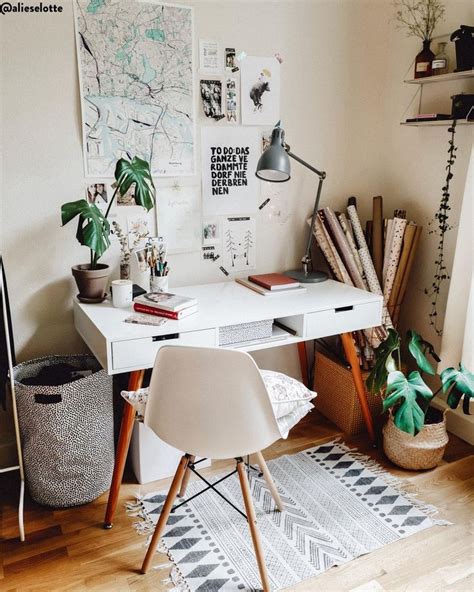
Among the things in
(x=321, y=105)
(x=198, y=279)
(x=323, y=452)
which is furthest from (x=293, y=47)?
(x=323, y=452)

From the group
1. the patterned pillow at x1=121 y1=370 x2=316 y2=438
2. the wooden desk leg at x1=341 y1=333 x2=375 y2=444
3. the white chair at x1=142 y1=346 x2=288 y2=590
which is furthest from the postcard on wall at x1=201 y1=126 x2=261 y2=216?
the white chair at x1=142 y1=346 x2=288 y2=590

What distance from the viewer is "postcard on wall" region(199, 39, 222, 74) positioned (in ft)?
7.84

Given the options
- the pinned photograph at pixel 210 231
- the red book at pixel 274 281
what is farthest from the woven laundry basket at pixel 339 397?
the pinned photograph at pixel 210 231

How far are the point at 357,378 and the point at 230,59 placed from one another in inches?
59.4

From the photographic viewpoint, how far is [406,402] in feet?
7.14

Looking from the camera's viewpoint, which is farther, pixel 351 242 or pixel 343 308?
pixel 351 242

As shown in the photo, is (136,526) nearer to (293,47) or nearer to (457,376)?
(457,376)

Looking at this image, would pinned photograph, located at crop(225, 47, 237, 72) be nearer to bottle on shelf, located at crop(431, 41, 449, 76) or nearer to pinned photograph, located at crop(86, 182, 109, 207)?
pinned photograph, located at crop(86, 182, 109, 207)

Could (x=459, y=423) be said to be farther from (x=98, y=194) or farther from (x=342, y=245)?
(x=98, y=194)

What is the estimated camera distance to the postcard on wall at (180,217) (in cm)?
246

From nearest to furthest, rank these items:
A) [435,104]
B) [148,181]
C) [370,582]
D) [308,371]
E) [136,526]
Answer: [370,582], [136,526], [148,181], [435,104], [308,371]

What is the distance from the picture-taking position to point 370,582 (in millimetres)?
1779

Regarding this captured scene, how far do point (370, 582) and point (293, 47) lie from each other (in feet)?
7.26

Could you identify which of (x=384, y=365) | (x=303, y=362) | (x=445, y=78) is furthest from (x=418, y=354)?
(x=445, y=78)
